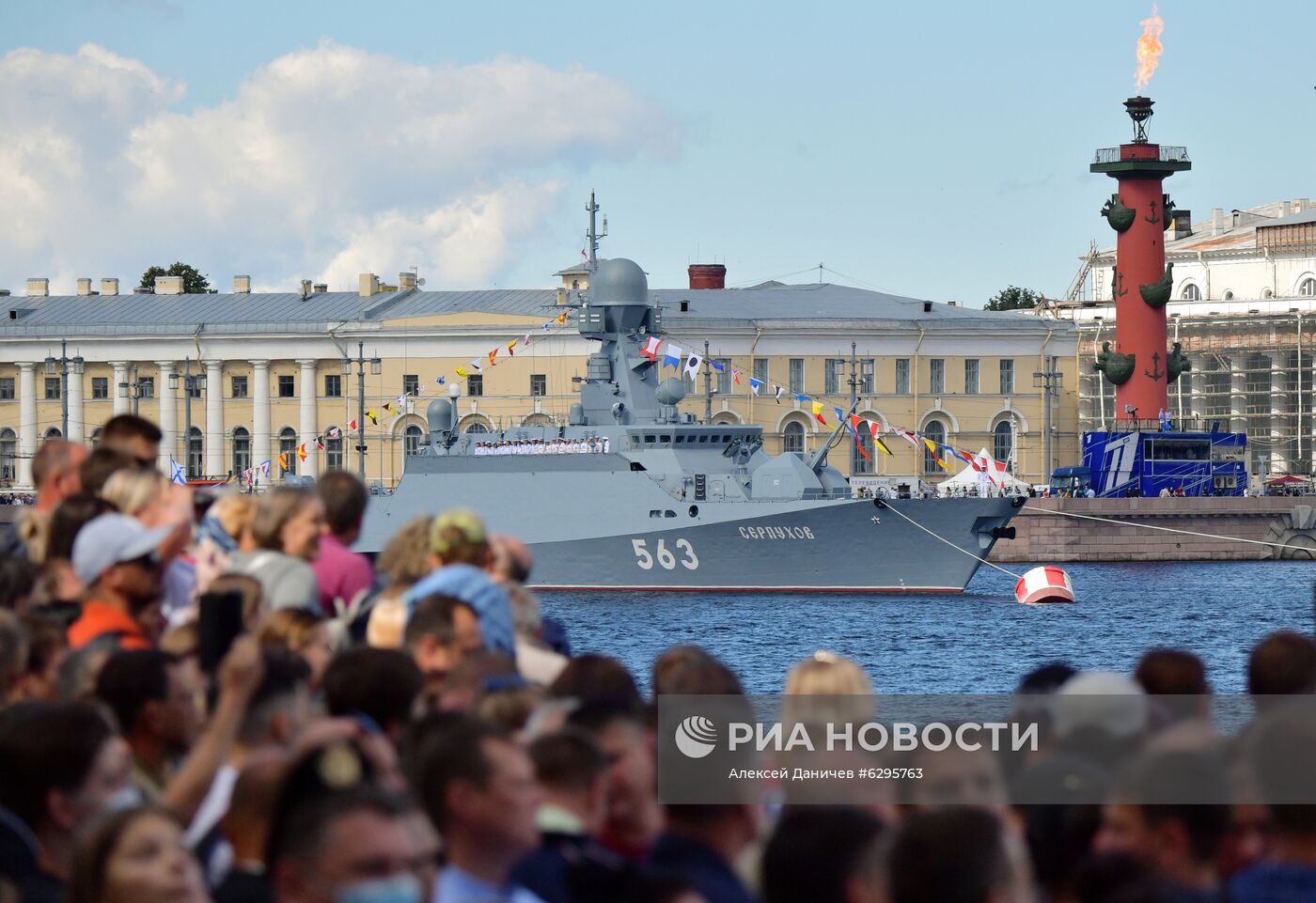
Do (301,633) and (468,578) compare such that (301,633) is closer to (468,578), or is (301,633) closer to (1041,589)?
(468,578)

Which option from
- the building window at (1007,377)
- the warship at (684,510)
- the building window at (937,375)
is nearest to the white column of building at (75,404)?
the building window at (937,375)

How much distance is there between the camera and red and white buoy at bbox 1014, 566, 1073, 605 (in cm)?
4025

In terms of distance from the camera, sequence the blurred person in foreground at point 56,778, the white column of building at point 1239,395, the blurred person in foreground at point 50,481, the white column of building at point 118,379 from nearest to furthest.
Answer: the blurred person in foreground at point 56,778 → the blurred person in foreground at point 50,481 → the white column of building at point 1239,395 → the white column of building at point 118,379

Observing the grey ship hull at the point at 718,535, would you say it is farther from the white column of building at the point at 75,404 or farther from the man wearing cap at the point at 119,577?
the white column of building at the point at 75,404

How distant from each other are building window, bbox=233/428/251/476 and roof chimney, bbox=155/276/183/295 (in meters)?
8.77

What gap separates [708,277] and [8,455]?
2585 centimetres

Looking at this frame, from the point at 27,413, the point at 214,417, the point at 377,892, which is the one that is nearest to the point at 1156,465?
the point at 214,417

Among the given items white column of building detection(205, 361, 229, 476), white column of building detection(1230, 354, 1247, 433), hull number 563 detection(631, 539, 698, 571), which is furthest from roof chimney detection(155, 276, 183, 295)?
hull number 563 detection(631, 539, 698, 571)

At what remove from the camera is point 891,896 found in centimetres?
429

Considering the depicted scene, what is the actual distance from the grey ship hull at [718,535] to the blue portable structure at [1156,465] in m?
19.5

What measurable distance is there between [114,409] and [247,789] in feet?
232

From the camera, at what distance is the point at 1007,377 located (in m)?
74.0

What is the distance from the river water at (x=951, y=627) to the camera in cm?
2658

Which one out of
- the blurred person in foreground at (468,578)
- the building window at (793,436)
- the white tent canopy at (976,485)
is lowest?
the white tent canopy at (976,485)
